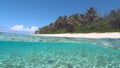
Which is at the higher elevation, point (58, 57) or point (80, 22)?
point (80, 22)

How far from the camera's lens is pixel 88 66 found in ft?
32.4

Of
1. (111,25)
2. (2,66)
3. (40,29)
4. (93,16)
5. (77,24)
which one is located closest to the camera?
(2,66)

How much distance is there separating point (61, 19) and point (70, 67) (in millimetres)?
69059

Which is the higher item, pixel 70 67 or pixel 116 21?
pixel 116 21

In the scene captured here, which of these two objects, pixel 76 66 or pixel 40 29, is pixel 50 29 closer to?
pixel 40 29

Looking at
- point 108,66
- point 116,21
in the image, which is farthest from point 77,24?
point 108,66

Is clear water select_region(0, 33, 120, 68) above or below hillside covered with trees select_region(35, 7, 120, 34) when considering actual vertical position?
below

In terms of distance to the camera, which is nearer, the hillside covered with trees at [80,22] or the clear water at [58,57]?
the clear water at [58,57]

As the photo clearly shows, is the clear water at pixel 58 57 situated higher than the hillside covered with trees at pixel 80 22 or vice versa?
the hillside covered with trees at pixel 80 22

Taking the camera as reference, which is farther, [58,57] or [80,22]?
[80,22]

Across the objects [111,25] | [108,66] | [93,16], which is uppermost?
[93,16]

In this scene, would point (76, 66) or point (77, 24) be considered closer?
point (76, 66)

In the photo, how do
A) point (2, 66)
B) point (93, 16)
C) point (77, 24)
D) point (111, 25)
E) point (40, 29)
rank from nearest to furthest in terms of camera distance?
point (2, 66), point (111, 25), point (77, 24), point (93, 16), point (40, 29)

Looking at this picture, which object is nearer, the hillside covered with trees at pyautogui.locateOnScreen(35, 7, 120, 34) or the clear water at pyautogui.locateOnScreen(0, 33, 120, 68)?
the clear water at pyautogui.locateOnScreen(0, 33, 120, 68)
